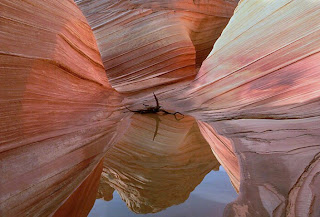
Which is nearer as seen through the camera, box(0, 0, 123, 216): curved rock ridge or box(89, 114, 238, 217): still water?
box(0, 0, 123, 216): curved rock ridge

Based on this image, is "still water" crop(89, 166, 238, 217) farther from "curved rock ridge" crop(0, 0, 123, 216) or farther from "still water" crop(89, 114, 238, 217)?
"curved rock ridge" crop(0, 0, 123, 216)

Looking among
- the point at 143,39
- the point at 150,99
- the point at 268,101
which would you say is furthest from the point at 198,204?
the point at 143,39

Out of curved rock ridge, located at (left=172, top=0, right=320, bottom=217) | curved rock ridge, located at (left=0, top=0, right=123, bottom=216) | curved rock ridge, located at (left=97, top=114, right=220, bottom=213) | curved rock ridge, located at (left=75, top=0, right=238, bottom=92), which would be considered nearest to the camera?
curved rock ridge, located at (left=172, top=0, right=320, bottom=217)

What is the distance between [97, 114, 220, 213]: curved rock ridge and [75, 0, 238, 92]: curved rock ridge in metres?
1.23

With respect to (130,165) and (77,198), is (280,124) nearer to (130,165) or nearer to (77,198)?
(130,165)

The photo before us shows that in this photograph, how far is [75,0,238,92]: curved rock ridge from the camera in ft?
12.0

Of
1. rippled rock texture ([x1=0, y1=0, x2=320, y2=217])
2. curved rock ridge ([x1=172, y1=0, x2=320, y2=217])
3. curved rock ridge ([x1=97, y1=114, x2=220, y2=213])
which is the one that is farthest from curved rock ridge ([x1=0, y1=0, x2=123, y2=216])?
curved rock ridge ([x1=172, y1=0, x2=320, y2=217])

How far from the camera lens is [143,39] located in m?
3.67

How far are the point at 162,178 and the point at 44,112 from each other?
2.57 feet

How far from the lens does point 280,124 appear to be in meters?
1.61

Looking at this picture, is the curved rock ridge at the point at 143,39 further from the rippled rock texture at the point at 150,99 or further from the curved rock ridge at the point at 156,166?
the curved rock ridge at the point at 156,166

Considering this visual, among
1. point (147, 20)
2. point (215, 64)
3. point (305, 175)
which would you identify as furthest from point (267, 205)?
point (147, 20)

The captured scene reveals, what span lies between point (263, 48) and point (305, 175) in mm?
1612

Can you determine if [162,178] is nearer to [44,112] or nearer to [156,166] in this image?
[156,166]
